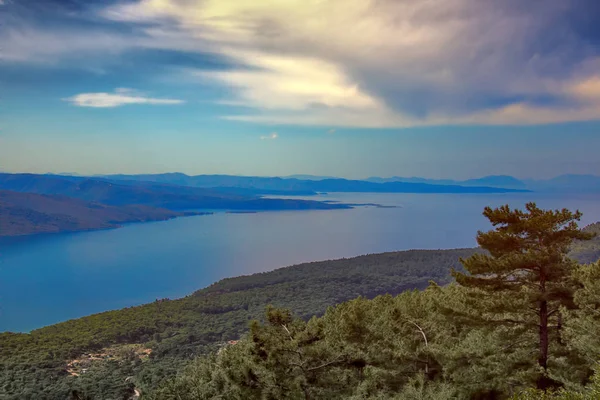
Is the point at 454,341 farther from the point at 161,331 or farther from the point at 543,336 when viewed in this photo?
the point at 161,331

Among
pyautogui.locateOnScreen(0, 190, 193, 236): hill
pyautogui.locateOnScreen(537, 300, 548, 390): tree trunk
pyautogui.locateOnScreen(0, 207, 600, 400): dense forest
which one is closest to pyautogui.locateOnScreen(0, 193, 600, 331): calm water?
pyautogui.locateOnScreen(0, 190, 193, 236): hill

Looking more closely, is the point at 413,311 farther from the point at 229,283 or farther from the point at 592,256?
the point at 229,283

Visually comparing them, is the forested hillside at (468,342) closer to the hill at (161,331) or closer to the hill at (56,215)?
the hill at (161,331)

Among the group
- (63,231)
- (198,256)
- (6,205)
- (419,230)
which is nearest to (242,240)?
(198,256)

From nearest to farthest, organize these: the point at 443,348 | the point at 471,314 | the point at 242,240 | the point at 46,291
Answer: the point at 471,314, the point at 443,348, the point at 46,291, the point at 242,240

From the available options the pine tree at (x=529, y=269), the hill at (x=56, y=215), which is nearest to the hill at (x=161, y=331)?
the pine tree at (x=529, y=269)

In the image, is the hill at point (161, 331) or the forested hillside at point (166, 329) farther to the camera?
the hill at point (161, 331)

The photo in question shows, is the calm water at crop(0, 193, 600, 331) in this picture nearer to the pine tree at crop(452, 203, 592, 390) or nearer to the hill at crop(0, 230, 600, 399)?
the hill at crop(0, 230, 600, 399)
